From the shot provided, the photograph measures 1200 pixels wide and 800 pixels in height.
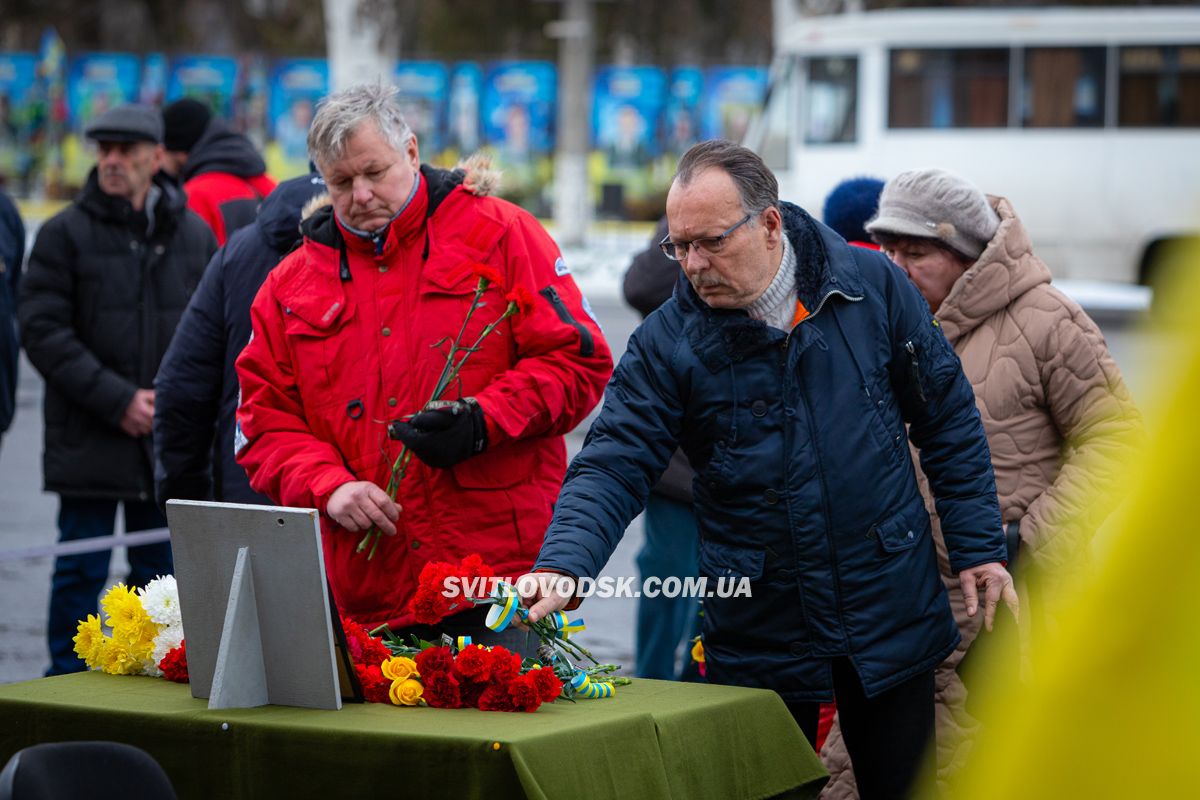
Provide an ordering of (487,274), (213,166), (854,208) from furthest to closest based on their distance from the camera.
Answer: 1. (213,166)
2. (854,208)
3. (487,274)

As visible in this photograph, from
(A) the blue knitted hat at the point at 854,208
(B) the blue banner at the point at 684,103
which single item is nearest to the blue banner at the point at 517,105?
(B) the blue banner at the point at 684,103

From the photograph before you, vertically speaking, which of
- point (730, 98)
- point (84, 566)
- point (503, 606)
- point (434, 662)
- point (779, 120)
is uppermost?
point (730, 98)

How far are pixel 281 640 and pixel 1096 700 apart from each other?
222 centimetres

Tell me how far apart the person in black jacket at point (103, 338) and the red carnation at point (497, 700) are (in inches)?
123

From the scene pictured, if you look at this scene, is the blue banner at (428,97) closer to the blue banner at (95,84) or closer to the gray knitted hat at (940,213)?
the blue banner at (95,84)

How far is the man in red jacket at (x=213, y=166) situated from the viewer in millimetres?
6570

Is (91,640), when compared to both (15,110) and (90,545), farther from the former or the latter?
(15,110)

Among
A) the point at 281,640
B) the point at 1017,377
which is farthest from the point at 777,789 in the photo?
the point at 1017,377

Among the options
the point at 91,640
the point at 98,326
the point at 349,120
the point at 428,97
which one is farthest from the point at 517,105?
the point at 91,640

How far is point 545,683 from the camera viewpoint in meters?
2.77

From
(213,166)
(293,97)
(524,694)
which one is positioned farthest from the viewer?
(293,97)

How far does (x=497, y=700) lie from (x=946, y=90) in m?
18.2

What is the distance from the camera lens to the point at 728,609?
3.11 metres

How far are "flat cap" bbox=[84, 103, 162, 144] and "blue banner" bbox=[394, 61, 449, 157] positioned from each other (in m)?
23.1
